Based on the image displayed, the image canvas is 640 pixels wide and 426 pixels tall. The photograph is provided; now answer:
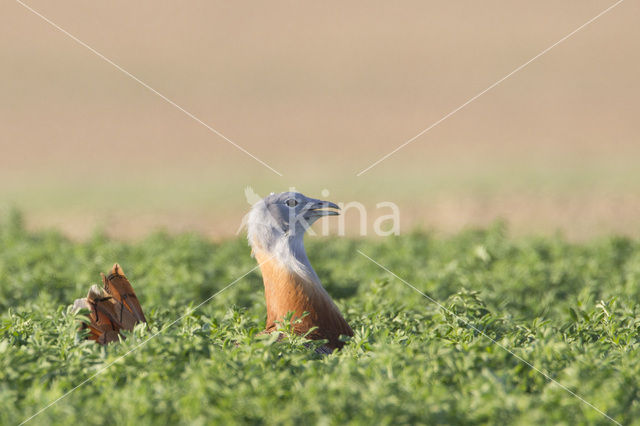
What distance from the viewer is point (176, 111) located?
1737 inches

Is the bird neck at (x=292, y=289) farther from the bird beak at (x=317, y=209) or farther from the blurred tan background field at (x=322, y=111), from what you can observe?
the blurred tan background field at (x=322, y=111)

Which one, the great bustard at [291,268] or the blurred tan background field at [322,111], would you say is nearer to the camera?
the great bustard at [291,268]

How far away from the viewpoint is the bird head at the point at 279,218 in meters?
6.64

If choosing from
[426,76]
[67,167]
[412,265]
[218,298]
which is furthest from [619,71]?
[218,298]

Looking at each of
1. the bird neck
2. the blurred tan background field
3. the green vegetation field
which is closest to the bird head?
the bird neck

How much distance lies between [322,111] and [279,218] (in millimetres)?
36104

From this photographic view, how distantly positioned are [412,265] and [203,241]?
130 inches

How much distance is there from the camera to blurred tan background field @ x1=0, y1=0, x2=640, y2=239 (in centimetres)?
2173

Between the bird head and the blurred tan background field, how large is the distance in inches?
403

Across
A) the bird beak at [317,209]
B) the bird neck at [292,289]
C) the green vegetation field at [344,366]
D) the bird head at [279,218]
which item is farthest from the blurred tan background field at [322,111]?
the bird neck at [292,289]

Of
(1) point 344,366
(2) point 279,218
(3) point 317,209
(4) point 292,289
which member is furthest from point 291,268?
(1) point 344,366

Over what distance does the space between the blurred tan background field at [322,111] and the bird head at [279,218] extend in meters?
10.2

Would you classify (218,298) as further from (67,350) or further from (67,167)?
(67,167)

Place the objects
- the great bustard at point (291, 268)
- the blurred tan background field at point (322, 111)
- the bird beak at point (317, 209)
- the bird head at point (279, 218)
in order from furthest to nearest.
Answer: the blurred tan background field at point (322, 111), the bird beak at point (317, 209), the bird head at point (279, 218), the great bustard at point (291, 268)
